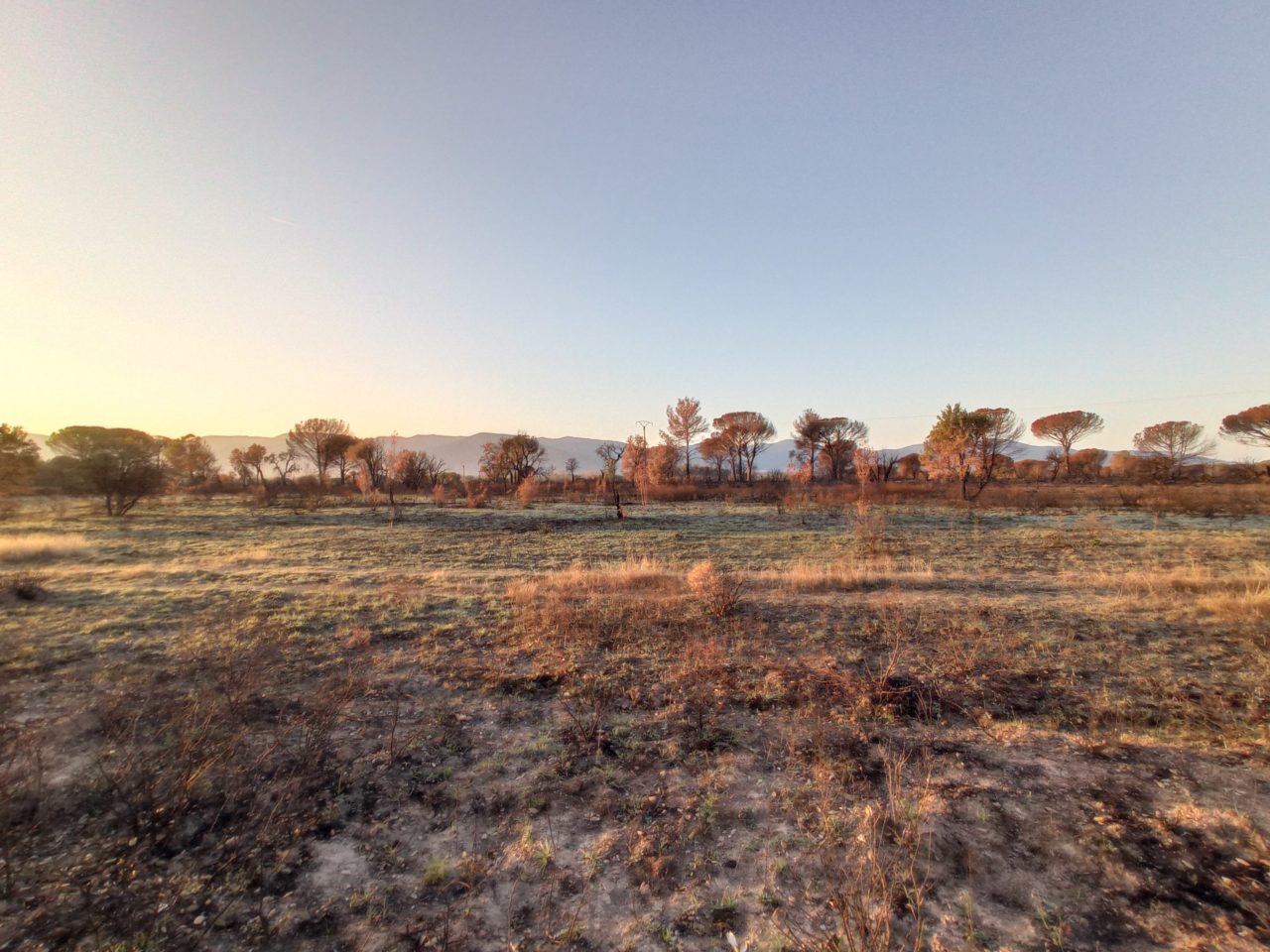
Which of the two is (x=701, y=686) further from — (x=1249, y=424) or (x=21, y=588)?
(x=1249, y=424)

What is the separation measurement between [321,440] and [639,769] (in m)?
79.2

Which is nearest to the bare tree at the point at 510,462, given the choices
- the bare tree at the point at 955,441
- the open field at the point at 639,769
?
the bare tree at the point at 955,441

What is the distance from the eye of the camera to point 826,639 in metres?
8.63

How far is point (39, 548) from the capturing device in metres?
16.8

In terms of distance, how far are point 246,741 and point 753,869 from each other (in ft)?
16.9

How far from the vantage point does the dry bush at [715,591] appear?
10.1m

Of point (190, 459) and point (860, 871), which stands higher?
point (190, 459)

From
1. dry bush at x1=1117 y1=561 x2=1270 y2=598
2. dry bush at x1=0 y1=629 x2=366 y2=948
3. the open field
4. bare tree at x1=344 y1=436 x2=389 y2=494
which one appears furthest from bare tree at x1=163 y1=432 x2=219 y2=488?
dry bush at x1=1117 y1=561 x2=1270 y2=598

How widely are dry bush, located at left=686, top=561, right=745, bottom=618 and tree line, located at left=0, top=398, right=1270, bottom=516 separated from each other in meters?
26.7

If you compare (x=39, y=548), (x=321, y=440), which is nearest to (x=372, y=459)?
(x=321, y=440)

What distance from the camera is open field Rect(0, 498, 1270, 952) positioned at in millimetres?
3115

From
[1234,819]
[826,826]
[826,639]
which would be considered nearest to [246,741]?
[826,826]

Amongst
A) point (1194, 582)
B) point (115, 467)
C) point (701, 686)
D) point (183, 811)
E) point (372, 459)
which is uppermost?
point (372, 459)

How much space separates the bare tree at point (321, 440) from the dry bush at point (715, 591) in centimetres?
7236
